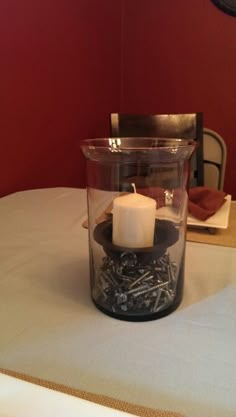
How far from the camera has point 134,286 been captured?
0.48m

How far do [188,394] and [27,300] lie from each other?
28cm

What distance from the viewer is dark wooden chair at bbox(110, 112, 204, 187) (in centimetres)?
142

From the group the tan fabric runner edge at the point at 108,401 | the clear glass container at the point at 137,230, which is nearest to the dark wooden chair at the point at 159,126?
the clear glass container at the point at 137,230

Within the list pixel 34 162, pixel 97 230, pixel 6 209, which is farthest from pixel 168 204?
pixel 34 162

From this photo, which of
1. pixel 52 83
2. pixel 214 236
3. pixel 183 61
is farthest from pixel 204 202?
pixel 183 61

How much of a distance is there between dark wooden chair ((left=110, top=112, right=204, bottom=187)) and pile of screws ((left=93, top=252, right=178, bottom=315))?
3.19 ft

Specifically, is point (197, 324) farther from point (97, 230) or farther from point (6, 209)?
point (6, 209)

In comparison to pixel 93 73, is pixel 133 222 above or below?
below

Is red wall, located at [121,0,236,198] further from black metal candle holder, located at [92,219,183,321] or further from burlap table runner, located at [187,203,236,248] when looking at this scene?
black metal candle holder, located at [92,219,183,321]

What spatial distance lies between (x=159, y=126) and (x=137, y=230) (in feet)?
3.34

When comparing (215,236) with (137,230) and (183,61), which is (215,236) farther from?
(183,61)

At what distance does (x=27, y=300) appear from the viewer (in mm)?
528

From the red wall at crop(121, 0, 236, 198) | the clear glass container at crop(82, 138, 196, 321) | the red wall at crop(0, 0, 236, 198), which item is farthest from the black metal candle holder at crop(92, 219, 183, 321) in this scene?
the red wall at crop(121, 0, 236, 198)

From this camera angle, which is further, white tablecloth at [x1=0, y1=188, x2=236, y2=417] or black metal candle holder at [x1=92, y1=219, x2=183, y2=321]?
black metal candle holder at [x1=92, y1=219, x2=183, y2=321]
